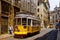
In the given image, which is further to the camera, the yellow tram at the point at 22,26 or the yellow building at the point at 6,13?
the yellow building at the point at 6,13

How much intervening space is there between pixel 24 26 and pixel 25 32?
0.92 m

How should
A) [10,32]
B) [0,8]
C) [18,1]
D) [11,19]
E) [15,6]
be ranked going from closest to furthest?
1. [0,8]
2. [10,32]
3. [11,19]
4. [15,6]
5. [18,1]

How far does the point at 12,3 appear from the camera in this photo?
→ 41.2m

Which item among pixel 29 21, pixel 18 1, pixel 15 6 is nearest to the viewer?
pixel 29 21

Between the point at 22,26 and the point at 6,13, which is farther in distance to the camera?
the point at 6,13

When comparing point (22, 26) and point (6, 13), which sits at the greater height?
point (6, 13)

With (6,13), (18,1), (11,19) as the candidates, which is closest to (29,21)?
(6,13)

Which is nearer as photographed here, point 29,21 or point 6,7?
point 29,21

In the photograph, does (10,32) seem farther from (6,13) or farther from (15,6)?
(15,6)

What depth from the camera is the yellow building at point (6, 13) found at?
3472 cm

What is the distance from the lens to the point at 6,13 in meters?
37.2

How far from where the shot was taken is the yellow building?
34719 mm

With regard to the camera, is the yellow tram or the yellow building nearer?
the yellow tram

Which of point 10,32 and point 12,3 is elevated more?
point 12,3
